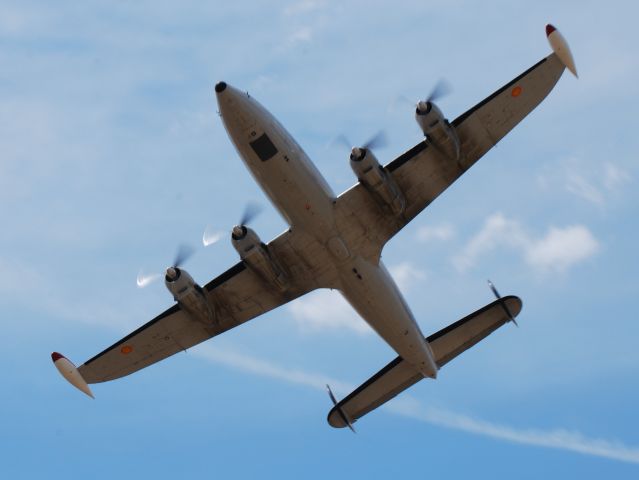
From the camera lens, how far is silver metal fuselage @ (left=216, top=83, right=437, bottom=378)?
29.7 meters

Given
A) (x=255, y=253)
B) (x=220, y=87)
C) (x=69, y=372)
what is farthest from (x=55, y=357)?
(x=220, y=87)

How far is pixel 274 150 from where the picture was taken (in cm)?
2994

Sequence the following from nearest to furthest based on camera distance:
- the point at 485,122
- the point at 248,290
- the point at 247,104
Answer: the point at 247,104 < the point at 485,122 < the point at 248,290

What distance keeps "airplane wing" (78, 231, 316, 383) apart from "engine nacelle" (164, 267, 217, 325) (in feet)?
1.38

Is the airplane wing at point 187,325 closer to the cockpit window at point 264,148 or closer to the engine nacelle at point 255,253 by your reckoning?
the engine nacelle at point 255,253

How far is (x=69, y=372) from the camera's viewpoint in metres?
33.6

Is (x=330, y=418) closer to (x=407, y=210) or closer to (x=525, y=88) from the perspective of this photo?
(x=407, y=210)

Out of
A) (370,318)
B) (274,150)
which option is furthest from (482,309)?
(274,150)

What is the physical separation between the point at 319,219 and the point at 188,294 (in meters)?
5.21

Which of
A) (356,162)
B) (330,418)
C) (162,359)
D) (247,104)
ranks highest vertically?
(247,104)

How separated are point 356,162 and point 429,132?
8.13 feet

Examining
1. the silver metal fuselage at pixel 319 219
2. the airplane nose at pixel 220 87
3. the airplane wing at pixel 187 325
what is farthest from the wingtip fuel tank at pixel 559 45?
the airplane wing at pixel 187 325

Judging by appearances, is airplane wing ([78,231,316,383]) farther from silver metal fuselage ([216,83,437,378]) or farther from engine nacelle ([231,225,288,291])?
silver metal fuselage ([216,83,437,378])

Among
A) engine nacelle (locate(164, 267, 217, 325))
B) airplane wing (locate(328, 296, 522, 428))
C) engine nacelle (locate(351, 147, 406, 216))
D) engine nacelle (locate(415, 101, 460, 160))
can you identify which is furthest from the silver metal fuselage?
engine nacelle (locate(415, 101, 460, 160))
